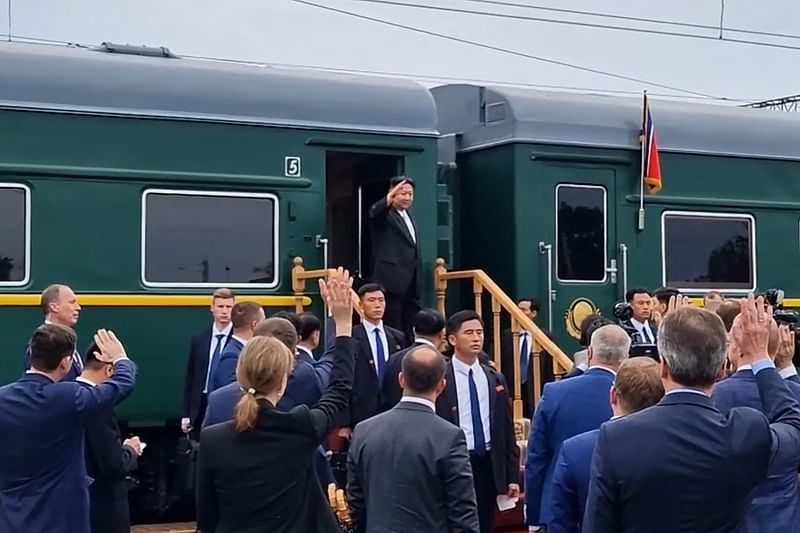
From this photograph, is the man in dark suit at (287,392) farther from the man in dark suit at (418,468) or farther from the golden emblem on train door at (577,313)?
the golden emblem on train door at (577,313)

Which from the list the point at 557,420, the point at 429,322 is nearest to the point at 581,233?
the point at 429,322

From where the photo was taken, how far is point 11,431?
529 centimetres

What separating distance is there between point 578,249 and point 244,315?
3.75 meters

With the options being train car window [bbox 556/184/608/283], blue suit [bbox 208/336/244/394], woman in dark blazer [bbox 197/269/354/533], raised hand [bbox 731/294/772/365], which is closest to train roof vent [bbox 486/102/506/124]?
train car window [bbox 556/184/608/283]

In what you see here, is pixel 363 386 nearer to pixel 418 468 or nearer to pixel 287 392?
pixel 287 392

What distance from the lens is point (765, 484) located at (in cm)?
483

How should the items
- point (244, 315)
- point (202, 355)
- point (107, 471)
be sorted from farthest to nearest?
point (202, 355) < point (244, 315) < point (107, 471)

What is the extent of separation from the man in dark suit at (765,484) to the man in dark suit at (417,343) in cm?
281

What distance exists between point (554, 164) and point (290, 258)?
2.51 metres

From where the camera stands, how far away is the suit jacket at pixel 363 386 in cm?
781

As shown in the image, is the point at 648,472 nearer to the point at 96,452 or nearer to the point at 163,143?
the point at 96,452

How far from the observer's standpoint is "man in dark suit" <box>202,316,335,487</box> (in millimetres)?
5551

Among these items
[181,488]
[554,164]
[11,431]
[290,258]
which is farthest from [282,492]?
[554,164]

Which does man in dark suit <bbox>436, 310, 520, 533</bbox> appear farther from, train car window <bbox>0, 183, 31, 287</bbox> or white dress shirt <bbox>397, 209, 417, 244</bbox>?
train car window <bbox>0, 183, 31, 287</bbox>
